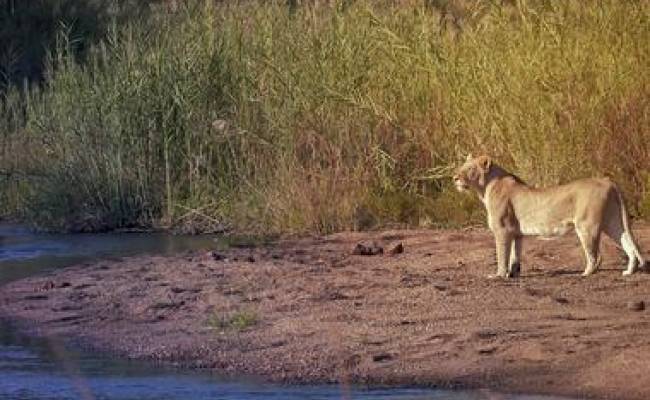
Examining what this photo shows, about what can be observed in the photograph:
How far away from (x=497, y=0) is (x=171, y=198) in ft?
15.7

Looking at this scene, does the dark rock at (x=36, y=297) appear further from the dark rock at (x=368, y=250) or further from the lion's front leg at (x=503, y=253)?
the lion's front leg at (x=503, y=253)

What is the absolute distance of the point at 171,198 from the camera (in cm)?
2052

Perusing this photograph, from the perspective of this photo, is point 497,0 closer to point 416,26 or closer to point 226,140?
point 416,26

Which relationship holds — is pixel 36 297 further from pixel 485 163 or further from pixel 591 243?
pixel 591 243

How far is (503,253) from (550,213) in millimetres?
537

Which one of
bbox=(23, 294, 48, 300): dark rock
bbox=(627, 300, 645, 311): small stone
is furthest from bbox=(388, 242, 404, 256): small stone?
bbox=(627, 300, 645, 311): small stone

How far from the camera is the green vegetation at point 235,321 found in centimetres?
1238

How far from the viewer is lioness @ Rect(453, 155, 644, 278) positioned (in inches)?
531

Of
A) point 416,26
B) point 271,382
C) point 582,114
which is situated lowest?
point 271,382

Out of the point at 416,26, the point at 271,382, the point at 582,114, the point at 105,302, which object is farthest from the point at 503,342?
the point at 416,26

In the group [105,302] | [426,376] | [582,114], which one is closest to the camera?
[426,376]

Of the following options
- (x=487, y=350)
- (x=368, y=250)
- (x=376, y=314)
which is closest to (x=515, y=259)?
(x=376, y=314)

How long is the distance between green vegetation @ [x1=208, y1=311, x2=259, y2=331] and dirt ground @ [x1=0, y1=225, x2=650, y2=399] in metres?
0.01

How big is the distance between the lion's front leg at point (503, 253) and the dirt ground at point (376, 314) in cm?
21
